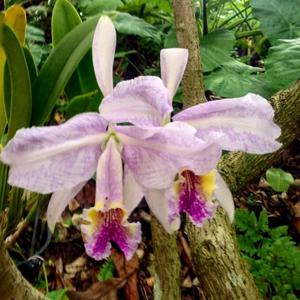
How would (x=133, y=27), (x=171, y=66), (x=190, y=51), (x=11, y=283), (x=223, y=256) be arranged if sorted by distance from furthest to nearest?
1. (x=133, y=27)
2. (x=190, y=51)
3. (x=223, y=256)
4. (x=11, y=283)
5. (x=171, y=66)

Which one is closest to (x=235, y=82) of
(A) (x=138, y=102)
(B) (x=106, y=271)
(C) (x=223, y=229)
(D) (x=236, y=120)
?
(C) (x=223, y=229)

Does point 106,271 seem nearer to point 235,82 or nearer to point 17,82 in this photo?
point 235,82

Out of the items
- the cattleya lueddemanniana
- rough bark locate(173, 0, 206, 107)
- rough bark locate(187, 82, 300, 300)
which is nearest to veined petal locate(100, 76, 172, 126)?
the cattleya lueddemanniana

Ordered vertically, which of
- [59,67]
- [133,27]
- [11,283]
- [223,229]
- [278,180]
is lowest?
[278,180]

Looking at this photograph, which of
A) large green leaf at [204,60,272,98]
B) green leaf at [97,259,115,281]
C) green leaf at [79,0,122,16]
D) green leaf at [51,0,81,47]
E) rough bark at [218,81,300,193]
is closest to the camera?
green leaf at [51,0,81,47]

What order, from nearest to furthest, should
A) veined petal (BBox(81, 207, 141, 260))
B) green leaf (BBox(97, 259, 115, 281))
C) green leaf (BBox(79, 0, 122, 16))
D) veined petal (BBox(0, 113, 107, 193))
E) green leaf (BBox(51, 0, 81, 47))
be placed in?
veined petal (BBox(0, 113, 107, 193)), veined petal (BBox(81, 207, 141, 260)), green leaf (BBox(51, 0, 81, 47)), green leaf (BBox(97, 259, 115, 281)), green leaf (BBox(79, 0, 122, 16))

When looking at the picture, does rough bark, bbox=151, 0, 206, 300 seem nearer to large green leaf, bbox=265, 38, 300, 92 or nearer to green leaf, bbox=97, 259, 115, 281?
large green leaf, bbox=265, 38, 300, 92

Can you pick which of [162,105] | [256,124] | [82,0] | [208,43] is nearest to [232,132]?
[256,124]
